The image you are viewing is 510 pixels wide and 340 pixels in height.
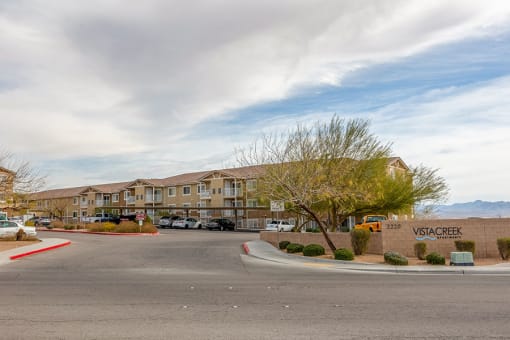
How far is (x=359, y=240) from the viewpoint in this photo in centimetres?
2225

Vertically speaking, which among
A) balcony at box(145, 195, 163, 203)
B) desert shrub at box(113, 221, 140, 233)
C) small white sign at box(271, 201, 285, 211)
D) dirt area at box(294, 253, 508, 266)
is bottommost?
dirt area at box(294, 253, 508, 266)

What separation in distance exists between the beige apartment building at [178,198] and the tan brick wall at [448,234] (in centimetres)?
2782

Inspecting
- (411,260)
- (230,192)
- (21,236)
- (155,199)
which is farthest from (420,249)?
(155,199)

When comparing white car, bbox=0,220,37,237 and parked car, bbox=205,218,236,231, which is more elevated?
white car, bbox=0,220,37,237

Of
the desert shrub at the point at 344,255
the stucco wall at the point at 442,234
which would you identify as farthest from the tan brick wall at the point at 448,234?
the desert shrub at the point at 344,255

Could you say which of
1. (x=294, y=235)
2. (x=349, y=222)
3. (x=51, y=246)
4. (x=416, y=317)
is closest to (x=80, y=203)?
(x=349, y=222)

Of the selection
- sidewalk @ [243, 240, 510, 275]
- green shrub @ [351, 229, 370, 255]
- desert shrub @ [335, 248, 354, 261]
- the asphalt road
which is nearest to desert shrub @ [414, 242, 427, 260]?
green shrub @ [351, 229, 370, 255]

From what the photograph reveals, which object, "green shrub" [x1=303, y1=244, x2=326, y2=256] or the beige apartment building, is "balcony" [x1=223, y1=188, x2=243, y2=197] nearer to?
the beige apartment building

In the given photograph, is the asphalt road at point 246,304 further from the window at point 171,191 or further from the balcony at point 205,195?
the window at point 171,191

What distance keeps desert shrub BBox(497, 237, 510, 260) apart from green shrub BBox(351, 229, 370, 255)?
5614mm

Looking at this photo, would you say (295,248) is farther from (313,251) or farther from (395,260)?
(395,260)

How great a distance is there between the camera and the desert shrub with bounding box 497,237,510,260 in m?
20.2

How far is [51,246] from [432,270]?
2187 centimetres

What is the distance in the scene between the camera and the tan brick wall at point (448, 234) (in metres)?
21.5
